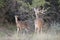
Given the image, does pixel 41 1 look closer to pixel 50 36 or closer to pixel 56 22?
pixel 56 22

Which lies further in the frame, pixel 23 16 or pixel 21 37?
pixel 23 16

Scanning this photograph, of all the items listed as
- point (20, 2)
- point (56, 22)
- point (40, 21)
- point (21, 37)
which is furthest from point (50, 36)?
point (20, 2)

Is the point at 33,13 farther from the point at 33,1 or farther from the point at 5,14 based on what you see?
the point at 5,14

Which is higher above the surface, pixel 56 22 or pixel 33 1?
pixel 33 1

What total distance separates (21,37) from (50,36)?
1.59 meters

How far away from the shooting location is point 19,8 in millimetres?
18234

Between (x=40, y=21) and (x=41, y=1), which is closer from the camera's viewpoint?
(x=40, y=21)

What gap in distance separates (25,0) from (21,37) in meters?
5.79

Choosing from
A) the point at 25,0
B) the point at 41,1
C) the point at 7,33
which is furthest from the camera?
the point at 25,0

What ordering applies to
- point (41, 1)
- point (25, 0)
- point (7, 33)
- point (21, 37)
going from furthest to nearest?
1. point (25, 0)
2. point (41, 1)
3. point (7, 33)
4. point (21, 37)

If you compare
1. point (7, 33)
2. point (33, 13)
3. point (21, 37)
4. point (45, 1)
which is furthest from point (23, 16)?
point (21, 37)

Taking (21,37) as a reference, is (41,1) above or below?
above

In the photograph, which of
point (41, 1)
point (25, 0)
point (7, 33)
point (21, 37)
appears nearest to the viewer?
point (21, 37)

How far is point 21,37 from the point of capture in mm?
12961
